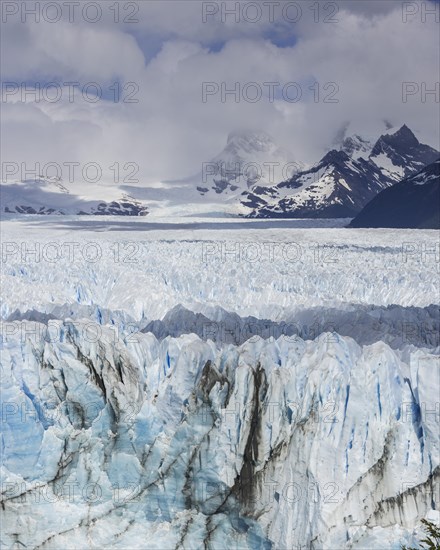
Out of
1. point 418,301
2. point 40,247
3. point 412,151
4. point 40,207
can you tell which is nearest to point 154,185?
point 40,207

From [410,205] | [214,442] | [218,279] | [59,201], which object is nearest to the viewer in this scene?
[214,442]

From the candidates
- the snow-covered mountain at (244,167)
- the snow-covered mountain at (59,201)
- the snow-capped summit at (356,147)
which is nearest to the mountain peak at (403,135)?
the snow-capped summit at (356,147)

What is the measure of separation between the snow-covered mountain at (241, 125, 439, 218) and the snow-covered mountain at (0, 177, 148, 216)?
961 inches

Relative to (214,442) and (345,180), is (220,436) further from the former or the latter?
(345,180)

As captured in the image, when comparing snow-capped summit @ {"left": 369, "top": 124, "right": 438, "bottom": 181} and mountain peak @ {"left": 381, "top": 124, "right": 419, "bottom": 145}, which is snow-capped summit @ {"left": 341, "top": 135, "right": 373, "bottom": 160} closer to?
snow-capped summit @ {"left": 369, "top": 124, "right": 438, "bottom": 181}

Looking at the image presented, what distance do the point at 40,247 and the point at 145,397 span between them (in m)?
14.4

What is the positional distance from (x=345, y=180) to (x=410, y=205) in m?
72.5

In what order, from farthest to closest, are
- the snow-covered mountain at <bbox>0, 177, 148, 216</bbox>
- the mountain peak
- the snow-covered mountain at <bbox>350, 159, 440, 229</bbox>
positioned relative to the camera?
the mountain peak → the snow-covered mountain at <bbox>0, 177, 148, 216</bbox> → the snow-covered mountain at <bbox>350, 159, 440, 229</bbox>

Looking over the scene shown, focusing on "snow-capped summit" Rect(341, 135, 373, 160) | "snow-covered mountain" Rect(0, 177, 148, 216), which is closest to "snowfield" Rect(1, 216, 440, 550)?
"snow-covered mountain" Rect(0, 177, 148, 216)

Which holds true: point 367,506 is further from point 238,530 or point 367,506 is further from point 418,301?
point 418,301

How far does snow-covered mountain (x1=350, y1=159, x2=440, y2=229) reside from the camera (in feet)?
211

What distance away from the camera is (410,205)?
68.9 metres

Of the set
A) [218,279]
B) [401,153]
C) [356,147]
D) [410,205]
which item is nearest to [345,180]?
[401,153]

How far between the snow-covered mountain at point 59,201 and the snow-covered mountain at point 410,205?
59037 millimetres
